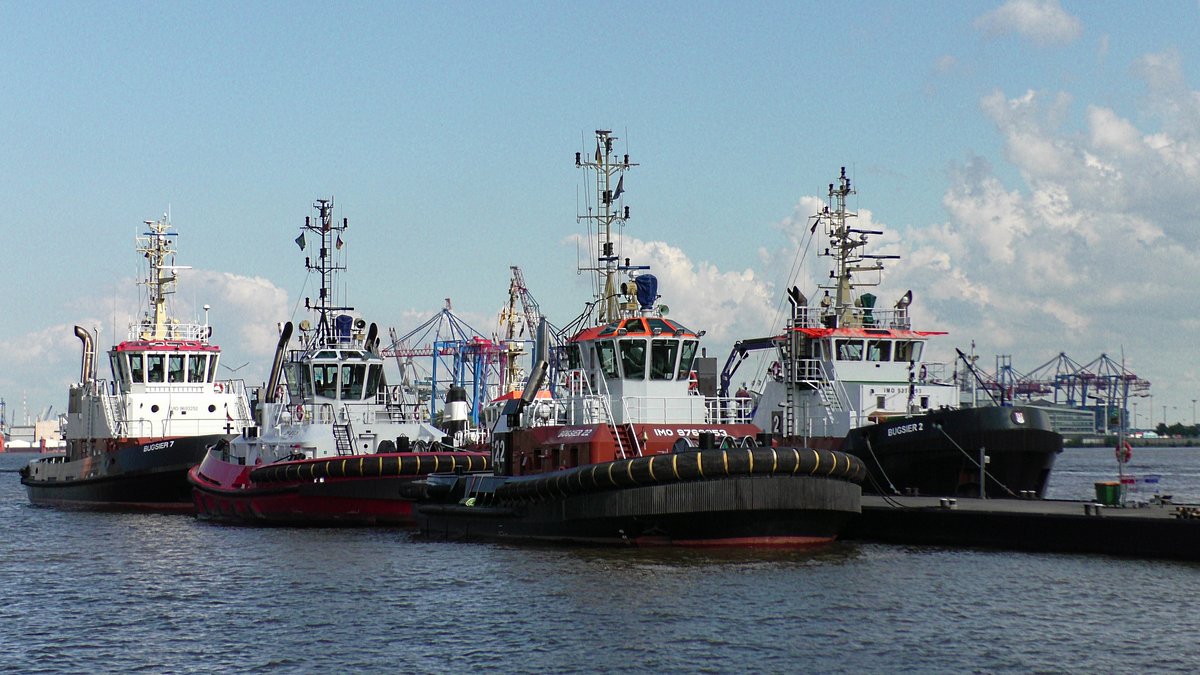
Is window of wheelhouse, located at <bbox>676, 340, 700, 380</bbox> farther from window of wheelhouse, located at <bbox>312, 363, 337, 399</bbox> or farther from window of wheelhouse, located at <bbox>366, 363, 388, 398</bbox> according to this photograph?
window of wheelhouse, located at <bbox>312, 363, 337, 399</bbox>

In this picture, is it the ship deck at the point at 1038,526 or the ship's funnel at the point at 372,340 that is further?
the ship's funnel at the point at 372,340

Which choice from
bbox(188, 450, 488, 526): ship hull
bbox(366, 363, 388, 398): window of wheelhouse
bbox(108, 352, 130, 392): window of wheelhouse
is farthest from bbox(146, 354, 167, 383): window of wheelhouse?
bbox(188, 450, 488, 526): ship hull

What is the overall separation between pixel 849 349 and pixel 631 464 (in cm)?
Result: 1424

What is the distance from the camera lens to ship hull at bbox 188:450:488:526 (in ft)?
117

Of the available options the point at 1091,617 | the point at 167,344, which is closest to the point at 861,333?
the point at 1091,617

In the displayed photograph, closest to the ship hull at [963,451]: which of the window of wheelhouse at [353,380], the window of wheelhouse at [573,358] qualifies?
the window of wheelhouse at [573,358]

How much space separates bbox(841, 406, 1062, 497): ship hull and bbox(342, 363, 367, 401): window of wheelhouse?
52.7ft

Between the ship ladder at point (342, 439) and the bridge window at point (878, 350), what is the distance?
14.9 m

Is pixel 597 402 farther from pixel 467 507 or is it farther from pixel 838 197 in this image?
pixel 838 197

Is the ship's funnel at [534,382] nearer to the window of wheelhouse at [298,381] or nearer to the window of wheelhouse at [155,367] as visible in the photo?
the window of wheelhouse at [298,381]

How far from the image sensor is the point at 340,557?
29.0 meters

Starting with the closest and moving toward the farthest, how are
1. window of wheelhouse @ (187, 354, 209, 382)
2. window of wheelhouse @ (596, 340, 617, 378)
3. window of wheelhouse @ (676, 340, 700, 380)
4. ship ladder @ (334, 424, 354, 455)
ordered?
window of wheelhouse @ (596, 340, 617, 378), window of wheelhouse @ (676, 340, 700, 380), ship ladder @ (334, 424, 354, 455), window of wheelhouse @ (187, 354, 209, 382)

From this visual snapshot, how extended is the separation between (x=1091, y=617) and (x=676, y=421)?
471 inches

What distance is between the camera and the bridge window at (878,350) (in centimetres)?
3859
